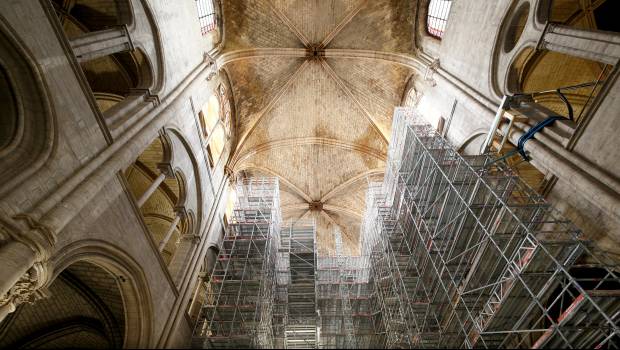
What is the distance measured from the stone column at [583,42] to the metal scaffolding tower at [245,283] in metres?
9.72

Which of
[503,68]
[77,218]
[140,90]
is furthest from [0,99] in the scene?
[503,68]

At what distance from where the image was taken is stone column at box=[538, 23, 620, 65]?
6.57 m

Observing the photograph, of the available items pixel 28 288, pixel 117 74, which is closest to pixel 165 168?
pixel 117 74

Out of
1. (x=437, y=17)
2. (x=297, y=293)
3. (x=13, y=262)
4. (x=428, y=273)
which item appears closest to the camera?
(x=13, y=262)

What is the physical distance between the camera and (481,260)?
821 centimetres

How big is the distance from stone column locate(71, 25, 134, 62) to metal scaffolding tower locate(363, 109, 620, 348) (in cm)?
838

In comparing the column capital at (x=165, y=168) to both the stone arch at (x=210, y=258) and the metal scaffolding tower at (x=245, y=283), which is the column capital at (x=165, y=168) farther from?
the stone arch at (x=210, y=258)

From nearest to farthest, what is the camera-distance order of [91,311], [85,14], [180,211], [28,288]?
[28,288]
[85,14]
[91,311]
[180,211]

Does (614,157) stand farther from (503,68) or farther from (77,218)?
(77,218)

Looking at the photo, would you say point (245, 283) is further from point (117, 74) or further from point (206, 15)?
point (206, 15)

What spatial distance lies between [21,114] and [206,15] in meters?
10.4

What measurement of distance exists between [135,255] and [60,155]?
3096mm

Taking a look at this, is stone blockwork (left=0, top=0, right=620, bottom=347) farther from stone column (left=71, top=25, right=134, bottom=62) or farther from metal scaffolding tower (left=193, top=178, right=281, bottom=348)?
metal scaffolding tower (left=193, top=178, right=281, bottom=348)

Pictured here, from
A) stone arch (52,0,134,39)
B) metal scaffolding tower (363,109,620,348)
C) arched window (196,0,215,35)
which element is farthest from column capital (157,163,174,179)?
metal scaffolding tower (363,109,620,348)
